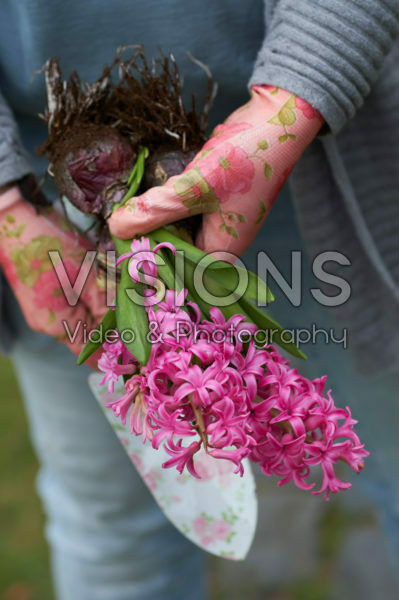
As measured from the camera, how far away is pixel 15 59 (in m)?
0.88

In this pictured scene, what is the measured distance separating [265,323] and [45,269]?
297mm

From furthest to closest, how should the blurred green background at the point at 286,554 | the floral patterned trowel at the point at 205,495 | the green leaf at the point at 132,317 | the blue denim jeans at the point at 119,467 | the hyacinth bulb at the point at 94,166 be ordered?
1. the blurred green background at the point at 286,554
2. the blue denim jeans at the point at 119,467
3. the floral patterned trowel at the point at 205,495
4. the hyacinth bulb at the point at 94,166
5. the green leaf at the point at 132,317

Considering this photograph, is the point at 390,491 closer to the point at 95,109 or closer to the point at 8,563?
the point at 95,109

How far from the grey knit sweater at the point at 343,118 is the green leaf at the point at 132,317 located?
224 millimetres

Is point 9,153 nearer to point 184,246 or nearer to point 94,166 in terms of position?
point 94,166

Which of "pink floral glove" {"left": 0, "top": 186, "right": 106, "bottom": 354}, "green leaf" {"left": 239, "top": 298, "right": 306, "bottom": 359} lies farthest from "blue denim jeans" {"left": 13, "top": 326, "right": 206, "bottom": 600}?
"green leaf" {"left": 239, "top": 298, "right": 306, "bottom": 359}

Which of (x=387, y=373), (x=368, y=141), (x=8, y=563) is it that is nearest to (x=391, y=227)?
(x=368, y=141)

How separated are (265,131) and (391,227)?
321mm

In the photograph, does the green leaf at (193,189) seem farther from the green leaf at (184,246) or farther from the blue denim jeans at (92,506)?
the blue denim jeans at (92,506)

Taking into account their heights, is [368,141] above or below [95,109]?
below

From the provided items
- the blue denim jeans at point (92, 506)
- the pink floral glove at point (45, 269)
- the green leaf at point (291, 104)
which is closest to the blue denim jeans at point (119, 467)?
the blue denim jeans at point (92, 506)

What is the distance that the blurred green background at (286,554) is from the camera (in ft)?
5.77

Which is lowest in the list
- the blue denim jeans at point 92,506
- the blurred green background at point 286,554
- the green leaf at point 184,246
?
the blurred green background at point 286,554

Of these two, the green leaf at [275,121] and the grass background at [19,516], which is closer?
the green leaf at [275,121]
